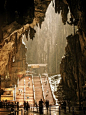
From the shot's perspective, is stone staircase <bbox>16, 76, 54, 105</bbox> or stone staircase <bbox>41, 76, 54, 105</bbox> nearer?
stone staircase <bbox>16, 76, 54, 105</bbox>

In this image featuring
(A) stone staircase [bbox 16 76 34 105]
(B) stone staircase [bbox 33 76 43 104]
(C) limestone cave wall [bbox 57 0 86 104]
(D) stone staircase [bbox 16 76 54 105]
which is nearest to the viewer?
(C) limestone cave wall [bbox 57 0 86 104]

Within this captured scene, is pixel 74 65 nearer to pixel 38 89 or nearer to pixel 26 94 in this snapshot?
pixel 38 89

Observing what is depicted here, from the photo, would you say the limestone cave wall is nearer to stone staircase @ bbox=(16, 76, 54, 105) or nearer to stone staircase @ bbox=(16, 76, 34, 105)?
stone staircase @ bbox=(16, 76, 54, 105)

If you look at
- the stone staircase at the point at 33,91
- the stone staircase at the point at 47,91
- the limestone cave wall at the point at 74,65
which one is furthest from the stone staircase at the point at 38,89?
the limestone cave wall at the point at 74,65

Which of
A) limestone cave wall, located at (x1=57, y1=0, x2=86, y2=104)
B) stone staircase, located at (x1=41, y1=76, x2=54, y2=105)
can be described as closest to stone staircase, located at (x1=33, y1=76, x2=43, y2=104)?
stone staircase, located at (x1=41, y1=76, x2=54, y2=105)

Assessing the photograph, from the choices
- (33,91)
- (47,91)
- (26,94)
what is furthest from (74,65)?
(26,94)

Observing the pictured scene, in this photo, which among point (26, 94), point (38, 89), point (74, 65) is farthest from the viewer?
point (38, 89)

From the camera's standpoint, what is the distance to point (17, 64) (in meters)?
30.6

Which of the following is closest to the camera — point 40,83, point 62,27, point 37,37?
point 40,83

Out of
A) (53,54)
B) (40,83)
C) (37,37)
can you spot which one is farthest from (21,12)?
(37,37)

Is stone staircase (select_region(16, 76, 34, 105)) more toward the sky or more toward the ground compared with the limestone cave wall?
more toward the ground

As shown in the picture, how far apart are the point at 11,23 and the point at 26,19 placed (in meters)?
1.44

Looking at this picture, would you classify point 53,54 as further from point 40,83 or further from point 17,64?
point 40,83

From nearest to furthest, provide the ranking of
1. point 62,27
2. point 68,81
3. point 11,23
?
point 11,23 < point 68,81 < point 62,27
